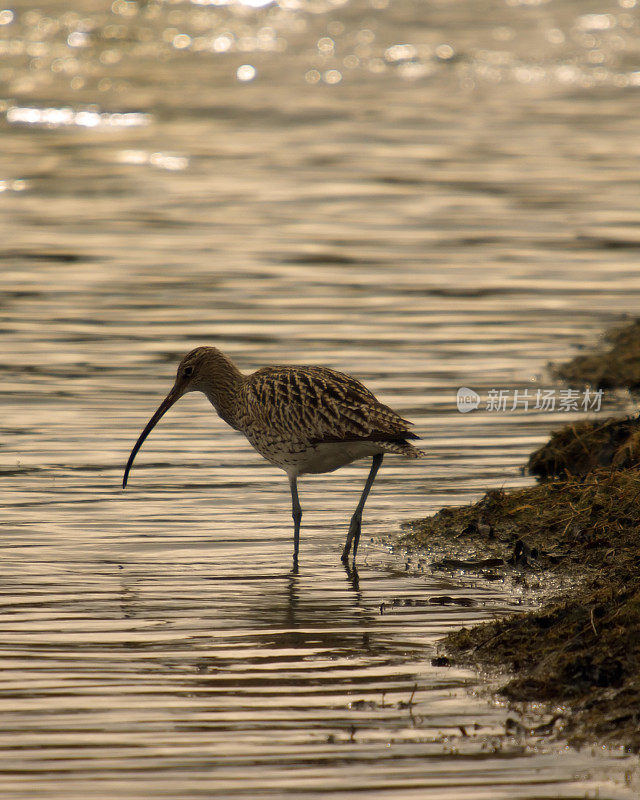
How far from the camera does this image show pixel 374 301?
20.2 meters

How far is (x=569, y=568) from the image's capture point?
992 cm

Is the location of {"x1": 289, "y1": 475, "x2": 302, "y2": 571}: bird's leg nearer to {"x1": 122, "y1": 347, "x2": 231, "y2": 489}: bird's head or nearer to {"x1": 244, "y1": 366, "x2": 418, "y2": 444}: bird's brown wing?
{"x1": 244, "y1": 366, "x2": 418, "y2": 444}: bird's brown wing

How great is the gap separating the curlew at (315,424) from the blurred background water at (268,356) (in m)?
0.59

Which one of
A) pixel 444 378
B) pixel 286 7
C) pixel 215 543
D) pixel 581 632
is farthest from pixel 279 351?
pixel 286 7

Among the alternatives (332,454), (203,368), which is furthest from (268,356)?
(332,454)

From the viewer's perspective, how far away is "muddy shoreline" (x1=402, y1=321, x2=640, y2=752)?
7375 millimetres

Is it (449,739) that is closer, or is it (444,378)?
(449,739)

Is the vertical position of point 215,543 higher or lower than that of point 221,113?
higher

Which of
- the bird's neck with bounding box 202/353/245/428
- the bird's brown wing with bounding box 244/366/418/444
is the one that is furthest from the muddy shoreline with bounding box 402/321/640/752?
the bird's neck with bounding box 202/353/245/428

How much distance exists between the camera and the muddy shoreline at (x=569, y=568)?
738 centimetres

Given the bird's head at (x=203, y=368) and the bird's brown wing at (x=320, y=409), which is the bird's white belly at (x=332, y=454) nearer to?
the bird's brown wing at (x=320, y=409)

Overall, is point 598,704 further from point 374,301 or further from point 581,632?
point 374,301

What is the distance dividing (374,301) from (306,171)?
1039 cm

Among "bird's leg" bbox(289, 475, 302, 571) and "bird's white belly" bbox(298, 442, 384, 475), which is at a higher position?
"bird's white belly" bbox(298, 442, 384, 475)
